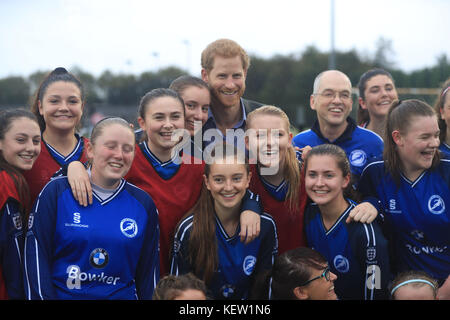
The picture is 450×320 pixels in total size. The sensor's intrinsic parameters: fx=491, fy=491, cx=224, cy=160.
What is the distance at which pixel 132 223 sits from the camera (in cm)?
328

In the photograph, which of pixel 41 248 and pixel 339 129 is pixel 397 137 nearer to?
pixel 339 129

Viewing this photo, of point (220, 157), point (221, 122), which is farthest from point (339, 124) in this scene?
point (220, 157)

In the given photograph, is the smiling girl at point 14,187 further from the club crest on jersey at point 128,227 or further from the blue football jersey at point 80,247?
the club crest on jersey at point 128,227

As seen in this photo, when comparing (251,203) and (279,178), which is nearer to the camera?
(251,203)

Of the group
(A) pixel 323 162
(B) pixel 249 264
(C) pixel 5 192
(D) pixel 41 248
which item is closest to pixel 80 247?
(D) pixel 41 248

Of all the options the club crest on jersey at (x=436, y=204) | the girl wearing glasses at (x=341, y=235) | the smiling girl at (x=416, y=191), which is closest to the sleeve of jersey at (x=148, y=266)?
the girl wearing glasses at (x=341, y=235)

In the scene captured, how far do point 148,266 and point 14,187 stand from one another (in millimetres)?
1052

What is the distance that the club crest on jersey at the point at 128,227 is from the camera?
3.23 m

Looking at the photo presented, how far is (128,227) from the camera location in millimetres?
3254

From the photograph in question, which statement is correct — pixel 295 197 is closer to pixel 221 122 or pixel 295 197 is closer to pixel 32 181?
pixel 221 122

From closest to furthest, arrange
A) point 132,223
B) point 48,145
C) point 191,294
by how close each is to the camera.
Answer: point 191,294 → point 132,223 → point 48,145

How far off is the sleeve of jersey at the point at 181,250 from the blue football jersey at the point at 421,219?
150cm
